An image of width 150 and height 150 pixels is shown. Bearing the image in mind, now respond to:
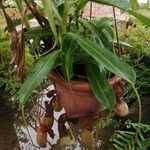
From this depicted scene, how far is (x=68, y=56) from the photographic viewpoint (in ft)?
3.21

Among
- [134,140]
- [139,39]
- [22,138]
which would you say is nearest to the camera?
[134,140]

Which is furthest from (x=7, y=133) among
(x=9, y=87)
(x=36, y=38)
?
(x=36, y=38)

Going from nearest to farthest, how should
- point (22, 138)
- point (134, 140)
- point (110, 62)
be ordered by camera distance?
1. point (110, 62)
2. point (134, 140)
3. point (22, 138)

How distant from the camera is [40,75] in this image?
93cm

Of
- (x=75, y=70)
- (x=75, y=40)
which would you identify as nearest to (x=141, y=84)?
(x=75, y=70)

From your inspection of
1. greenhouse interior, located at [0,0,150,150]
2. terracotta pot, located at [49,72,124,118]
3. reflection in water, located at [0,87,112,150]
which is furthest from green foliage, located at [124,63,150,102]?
terracotta pot, located at [49,72,124,118]

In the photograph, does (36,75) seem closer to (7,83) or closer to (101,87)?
(101,87)

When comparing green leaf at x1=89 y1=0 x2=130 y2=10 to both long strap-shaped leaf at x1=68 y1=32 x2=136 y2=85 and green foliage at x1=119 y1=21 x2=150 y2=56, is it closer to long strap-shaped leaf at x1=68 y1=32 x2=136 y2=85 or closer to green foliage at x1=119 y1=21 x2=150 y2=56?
long strap-shaped leaf at x1=68 y1=32 x2=136 y2=85

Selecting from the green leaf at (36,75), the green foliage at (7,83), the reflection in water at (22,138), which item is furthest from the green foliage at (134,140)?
the green foliage at (7,83)

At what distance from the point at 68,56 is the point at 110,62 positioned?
14cm

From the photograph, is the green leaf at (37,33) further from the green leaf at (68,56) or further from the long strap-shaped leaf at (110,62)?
the long strap-shaped leaf at (110,62)

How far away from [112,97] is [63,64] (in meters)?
0.17

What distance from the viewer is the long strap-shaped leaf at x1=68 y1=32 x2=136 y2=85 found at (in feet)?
2.87

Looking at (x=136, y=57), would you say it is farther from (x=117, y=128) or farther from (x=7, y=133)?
(x=7, y=133)
